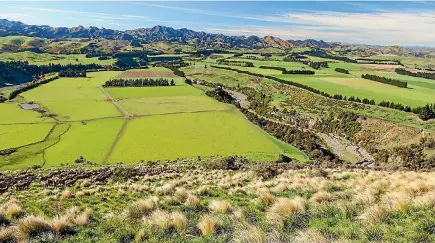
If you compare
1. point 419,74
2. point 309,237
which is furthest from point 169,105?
point 419,74

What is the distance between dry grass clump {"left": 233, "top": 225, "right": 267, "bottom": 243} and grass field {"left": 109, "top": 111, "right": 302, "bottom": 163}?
44.3 metres

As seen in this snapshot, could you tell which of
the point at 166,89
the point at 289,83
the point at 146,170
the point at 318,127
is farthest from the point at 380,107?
the point at 166,89

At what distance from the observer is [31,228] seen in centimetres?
1091

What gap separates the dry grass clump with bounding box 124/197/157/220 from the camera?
12.9 meters

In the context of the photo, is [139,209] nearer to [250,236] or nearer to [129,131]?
[250,236]

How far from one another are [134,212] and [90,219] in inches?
63.4

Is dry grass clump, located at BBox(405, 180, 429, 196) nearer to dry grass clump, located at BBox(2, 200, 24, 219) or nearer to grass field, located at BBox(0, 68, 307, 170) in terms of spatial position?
dry grass clump, located at BBox(2, 200, 24, 219)

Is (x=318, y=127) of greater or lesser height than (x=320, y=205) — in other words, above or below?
below

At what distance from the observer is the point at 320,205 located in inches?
512

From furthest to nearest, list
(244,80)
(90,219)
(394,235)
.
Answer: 1. (244,80)
2. (90,219)
3. (394,235)

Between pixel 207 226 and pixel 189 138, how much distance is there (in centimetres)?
5599

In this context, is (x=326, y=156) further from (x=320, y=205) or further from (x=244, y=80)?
(x=244, y=80)

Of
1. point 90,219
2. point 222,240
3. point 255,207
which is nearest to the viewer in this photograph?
point 222,240

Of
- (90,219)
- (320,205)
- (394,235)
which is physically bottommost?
(90,219)
